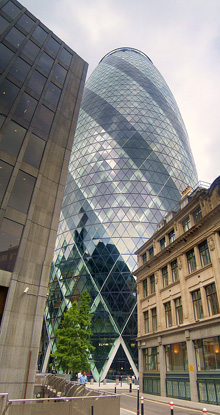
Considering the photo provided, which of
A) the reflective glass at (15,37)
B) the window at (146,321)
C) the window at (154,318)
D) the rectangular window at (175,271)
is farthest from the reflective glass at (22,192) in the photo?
the window at (146,321)

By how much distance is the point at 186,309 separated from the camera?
79.7 feet

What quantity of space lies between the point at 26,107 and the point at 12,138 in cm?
268

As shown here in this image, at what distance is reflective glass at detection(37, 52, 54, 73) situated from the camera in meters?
20.1

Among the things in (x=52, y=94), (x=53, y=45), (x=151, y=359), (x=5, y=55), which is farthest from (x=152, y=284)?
(x=5, y=55)

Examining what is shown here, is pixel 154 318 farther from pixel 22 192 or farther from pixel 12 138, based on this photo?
pixel 12 138

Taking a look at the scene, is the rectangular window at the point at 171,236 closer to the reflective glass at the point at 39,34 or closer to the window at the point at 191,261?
the window at the point at 191,261

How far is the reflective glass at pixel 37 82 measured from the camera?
18578 millimetres

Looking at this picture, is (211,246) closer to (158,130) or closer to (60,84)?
(60,84)

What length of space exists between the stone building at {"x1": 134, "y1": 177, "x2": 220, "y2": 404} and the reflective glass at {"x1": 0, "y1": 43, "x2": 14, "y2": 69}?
1750 cm

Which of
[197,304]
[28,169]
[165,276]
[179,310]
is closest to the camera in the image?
[28,169]

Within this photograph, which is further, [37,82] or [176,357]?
[176,357]

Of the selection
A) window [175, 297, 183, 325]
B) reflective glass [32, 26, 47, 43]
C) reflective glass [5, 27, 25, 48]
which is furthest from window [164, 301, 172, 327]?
reflective glass [32, 26, 47, 43]

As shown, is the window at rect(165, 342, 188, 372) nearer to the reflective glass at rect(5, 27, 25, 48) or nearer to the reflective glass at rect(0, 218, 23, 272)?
the reflective glass at rect(0, 218, 23, 272)

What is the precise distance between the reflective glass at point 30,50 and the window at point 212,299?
21.3 m
